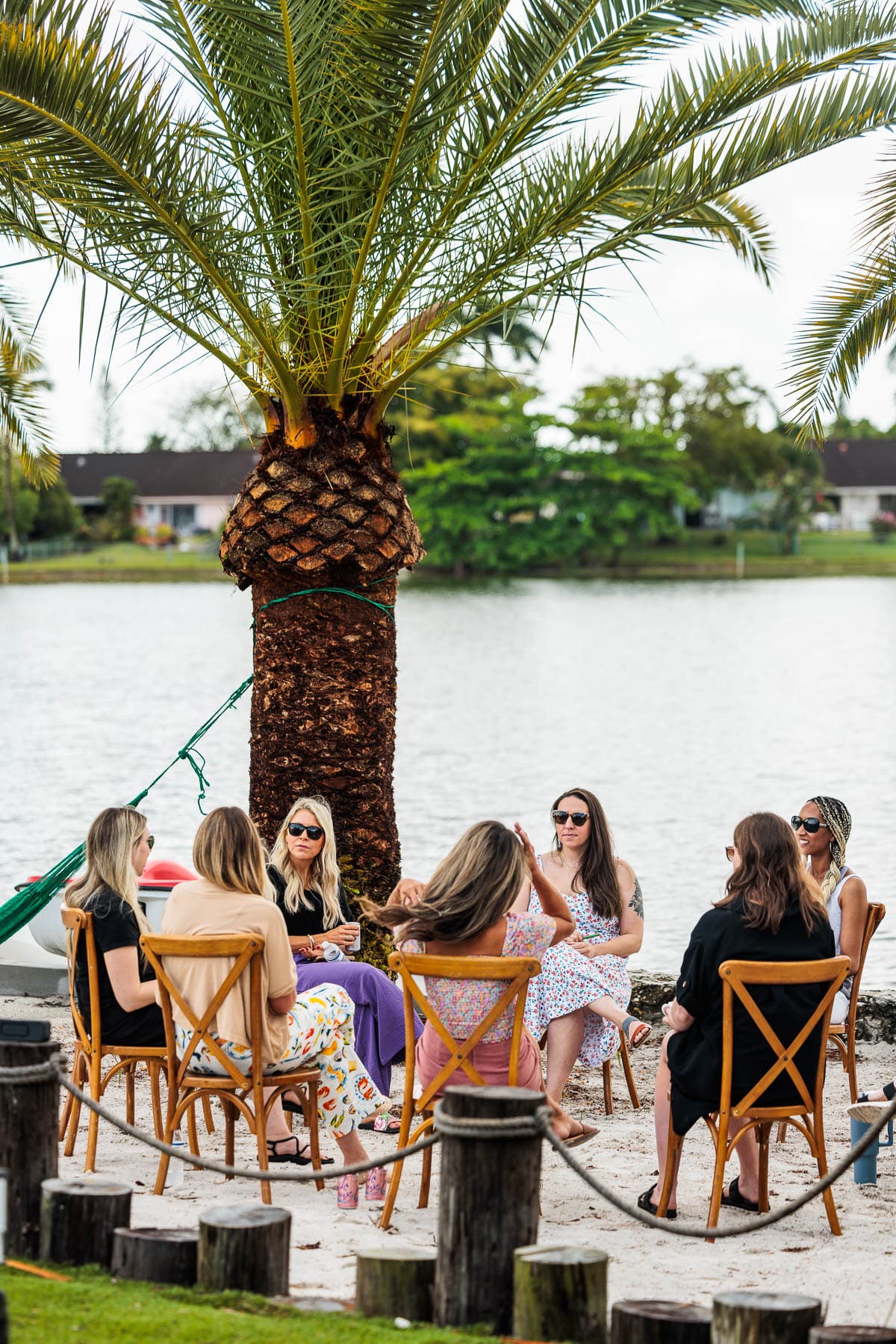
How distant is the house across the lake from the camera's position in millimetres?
102438

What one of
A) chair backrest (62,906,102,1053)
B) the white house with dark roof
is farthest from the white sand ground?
the white house with dark roof

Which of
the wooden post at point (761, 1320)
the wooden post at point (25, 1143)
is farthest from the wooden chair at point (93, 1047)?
the wooden post at point (761, 1320)

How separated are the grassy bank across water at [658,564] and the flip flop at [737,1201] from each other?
81.8 m

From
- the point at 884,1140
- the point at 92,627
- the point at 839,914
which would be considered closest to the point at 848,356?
the point at 839,914

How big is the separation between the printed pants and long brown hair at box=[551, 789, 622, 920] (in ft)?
4.61

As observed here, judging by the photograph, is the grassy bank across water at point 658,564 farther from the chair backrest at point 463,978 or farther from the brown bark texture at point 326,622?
the chair backrest at point 463,978

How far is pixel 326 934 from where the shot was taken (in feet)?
20.9

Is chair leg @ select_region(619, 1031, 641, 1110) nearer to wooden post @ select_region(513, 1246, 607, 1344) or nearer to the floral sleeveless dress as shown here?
the floral sleeveless dress

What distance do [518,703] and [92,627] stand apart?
2813 centimetres

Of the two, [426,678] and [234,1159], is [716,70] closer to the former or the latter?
[234,1159]

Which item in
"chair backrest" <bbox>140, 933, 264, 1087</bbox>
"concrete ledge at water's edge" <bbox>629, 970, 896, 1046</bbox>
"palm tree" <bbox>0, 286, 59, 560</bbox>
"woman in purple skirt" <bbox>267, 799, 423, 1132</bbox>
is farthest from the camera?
"palm tree" <bbox>0, 286, 59, 560</bbox>

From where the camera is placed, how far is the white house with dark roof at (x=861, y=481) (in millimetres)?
102812

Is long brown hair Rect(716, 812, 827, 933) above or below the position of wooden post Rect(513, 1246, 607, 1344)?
above

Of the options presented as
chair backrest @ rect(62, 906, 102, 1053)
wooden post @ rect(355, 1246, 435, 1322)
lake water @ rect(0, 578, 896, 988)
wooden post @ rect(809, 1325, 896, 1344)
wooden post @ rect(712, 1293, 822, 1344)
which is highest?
chair backrest @ rect(62, 906, 102, 1053)
